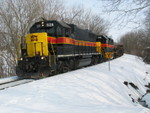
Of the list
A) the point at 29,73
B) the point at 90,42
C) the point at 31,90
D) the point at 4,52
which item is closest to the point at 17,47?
the point at 4,52

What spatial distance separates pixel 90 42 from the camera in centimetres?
1909

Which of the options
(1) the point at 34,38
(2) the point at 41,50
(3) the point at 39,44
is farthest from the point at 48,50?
(1) the point at 34,38

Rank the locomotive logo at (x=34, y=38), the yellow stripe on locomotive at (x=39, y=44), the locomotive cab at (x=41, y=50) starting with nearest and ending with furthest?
1. the locomotive cab at (x=41, y=50)
2. the yellow stripe on locomotive at (x=39, y=44)
3. the locomotive logo at (x=34, y=38)

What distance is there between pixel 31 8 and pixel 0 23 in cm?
446

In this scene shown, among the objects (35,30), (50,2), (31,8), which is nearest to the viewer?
(35,30)

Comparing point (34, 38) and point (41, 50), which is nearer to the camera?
point (41, 50)

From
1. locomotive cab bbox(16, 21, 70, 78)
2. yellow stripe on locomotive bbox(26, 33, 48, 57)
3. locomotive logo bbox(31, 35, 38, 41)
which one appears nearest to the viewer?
locomotive cab bbox(16, 21, 70, 78)

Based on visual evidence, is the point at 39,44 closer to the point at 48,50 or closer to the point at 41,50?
the point at 41,50

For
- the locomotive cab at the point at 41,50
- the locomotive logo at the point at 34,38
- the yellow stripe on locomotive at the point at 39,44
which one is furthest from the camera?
the locomotive logo at the point at 34,38

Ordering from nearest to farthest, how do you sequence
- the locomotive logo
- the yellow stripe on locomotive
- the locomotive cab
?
the locomotive cab
the yellow stripe on locomotive
the locomotive logo

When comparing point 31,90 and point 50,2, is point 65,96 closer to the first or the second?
point 31,90

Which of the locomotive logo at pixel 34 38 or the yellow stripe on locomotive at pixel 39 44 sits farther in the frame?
the locomotive logo at pixel 34 38

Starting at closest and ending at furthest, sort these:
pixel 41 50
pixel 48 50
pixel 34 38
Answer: pixel 41 50
pixel 34 38
pixel 48 50

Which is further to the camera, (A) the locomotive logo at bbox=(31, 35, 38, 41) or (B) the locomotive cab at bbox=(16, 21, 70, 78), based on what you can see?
(A) the locomotive logo at bbox=(31, 35, 38, 41)
